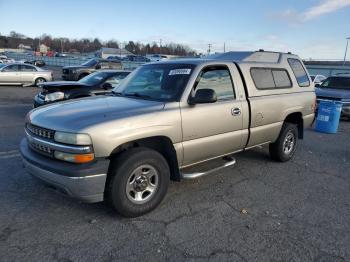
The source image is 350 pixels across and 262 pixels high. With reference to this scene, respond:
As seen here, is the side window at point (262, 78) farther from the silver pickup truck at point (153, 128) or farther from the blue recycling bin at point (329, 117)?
the blue recycling bin at point (329, 117)

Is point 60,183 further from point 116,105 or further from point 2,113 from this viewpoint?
point 2,113

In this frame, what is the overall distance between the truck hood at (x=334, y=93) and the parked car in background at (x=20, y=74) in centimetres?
1543

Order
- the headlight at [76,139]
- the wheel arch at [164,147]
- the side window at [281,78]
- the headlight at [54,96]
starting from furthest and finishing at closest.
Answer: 1. the headlight at [54,96]
2. the side window at [281,78]
3. the wheel arch at [164,147]
4. the headlight at [76,139]

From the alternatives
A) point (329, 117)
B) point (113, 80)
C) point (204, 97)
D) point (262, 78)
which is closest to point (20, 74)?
point (113, 80)

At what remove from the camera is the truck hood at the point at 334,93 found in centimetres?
1083

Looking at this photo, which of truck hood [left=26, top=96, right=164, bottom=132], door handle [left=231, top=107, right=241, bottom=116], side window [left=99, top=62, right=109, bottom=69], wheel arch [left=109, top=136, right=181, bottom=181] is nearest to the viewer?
truck hood [left=26, top=96, right=164, bottom=132]

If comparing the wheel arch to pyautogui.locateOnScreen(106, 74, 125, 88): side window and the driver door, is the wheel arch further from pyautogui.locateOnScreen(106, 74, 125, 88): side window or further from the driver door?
pyautogui.locateOnScreen(106, 74, 125, 88): side window

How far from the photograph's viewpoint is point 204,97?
407 centimetres

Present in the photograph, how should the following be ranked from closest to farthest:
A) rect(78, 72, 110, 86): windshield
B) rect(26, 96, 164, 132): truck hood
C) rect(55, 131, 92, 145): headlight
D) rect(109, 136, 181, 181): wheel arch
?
rect(55, 131, 92, 145): headlight < rect(26, 96, 164, 132): truck hood < rect(109, 136, 181, 181): wheel arch < rect(78, 72, 110, 86): windshield

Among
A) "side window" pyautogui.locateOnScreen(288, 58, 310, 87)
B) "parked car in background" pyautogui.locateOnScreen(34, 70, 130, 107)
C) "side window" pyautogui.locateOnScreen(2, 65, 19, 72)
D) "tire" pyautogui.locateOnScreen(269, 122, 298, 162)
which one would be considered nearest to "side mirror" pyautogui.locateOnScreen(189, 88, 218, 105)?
"tire" pyautogui.locateOnScreen(269, 122, 298, 162)

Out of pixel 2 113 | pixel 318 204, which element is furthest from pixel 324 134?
pixel 2 113

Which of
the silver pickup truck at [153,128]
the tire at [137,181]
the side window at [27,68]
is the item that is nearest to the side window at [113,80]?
the silver pickup truck at [153,128]

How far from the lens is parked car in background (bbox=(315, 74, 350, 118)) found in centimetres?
1088

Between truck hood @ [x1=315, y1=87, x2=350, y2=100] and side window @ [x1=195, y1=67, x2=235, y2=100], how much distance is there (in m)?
7.62
